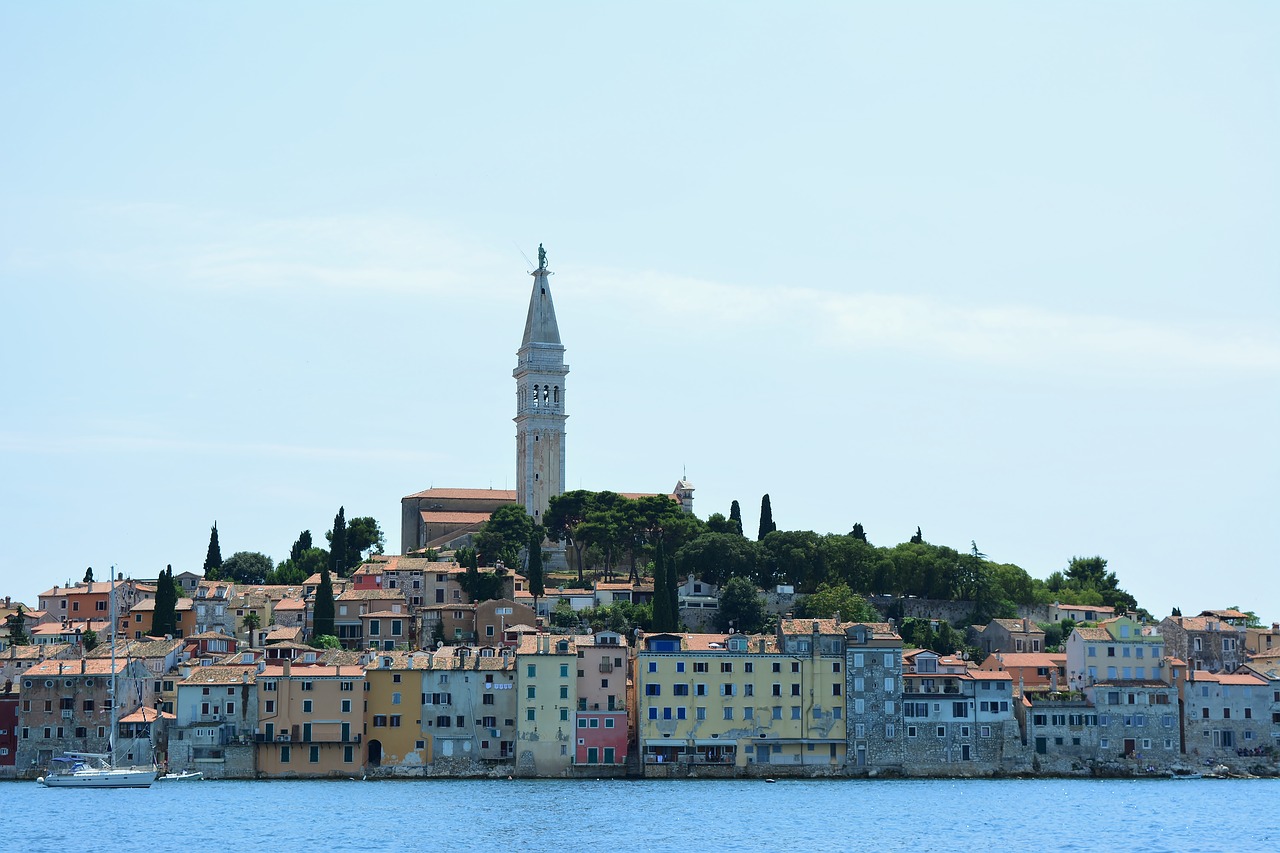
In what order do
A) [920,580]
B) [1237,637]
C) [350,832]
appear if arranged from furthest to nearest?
[920,580], [1237,637], [350,832]

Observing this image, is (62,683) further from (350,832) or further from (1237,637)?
(1237,637)

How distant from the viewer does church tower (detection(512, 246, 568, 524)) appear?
124562 millimetres

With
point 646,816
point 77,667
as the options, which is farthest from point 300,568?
point 646,816

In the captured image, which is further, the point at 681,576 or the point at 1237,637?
the point at 681,576

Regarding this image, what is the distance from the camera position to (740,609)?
102 meters

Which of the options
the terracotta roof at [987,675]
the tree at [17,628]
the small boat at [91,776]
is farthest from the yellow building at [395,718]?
the terracotta roof at [987,675]

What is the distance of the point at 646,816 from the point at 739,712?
57.3 ft

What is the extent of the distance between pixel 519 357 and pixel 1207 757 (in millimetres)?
55873

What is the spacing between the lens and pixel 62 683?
83.6 m

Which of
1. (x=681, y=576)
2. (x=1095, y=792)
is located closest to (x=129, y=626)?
(x=681, y=576)

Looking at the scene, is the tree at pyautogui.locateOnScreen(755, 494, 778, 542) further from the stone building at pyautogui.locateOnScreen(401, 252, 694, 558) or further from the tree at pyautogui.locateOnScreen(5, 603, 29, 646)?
the tree at pyautogui.locateOnScreen(5, 603, 29, 646)

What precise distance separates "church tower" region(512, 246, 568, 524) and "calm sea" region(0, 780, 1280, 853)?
45.4 meters

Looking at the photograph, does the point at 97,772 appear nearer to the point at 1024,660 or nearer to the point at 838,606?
the point at 838,606

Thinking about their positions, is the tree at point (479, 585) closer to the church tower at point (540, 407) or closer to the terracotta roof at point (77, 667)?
the church tower at point (540, 407)
